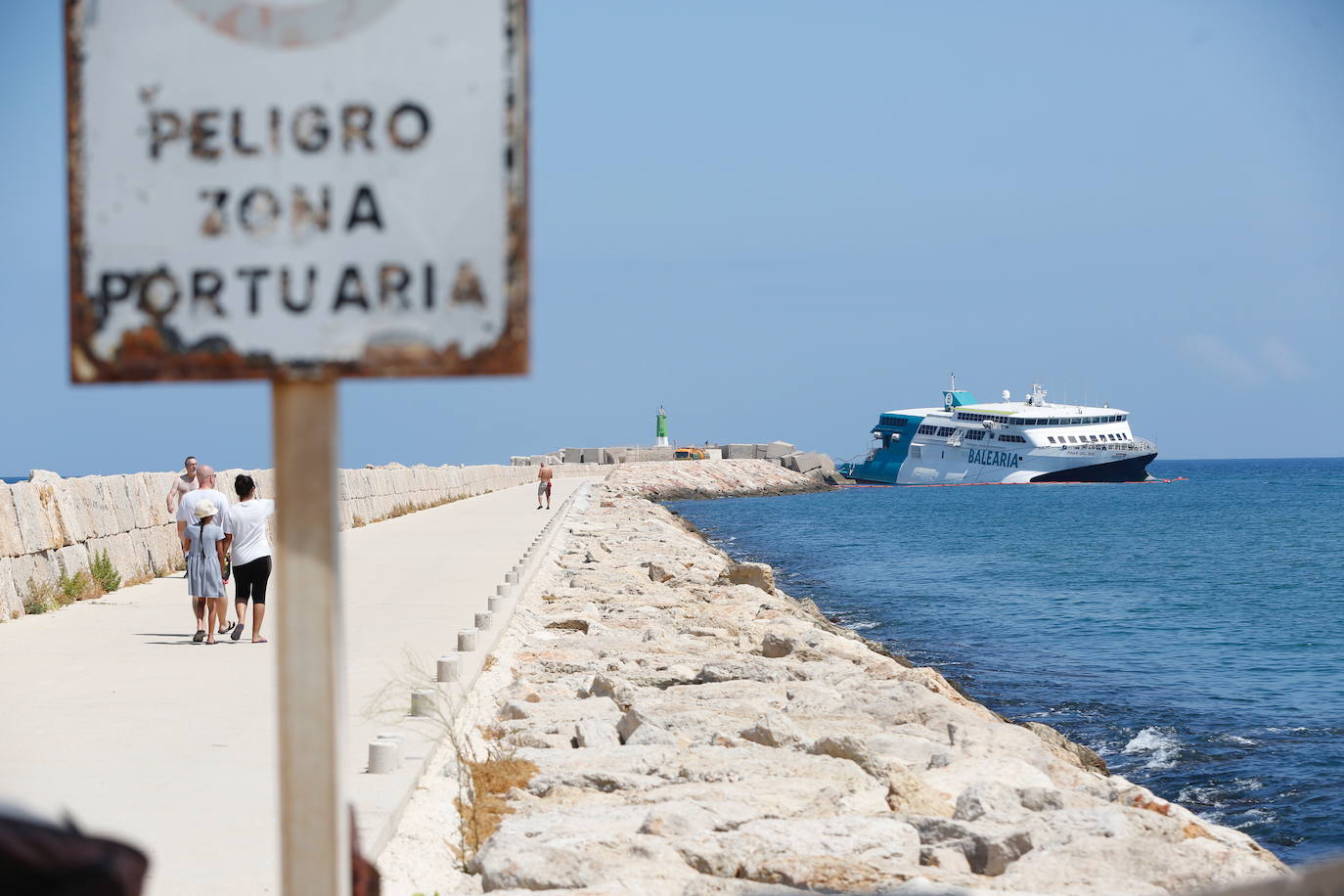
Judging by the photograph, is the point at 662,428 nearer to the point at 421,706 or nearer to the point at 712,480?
the point at 712,480

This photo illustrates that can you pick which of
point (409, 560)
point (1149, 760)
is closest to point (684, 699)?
point (1149, 760)

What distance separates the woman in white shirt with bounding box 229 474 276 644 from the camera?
9.37 meters

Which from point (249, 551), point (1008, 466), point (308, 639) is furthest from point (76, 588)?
point (1008, 466)

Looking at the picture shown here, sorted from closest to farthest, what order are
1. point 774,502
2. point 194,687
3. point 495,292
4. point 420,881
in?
1. point 495,292
2. point 420,881
3. point 194,687
4. point 774,502

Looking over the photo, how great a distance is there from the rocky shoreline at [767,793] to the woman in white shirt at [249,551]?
1.91m

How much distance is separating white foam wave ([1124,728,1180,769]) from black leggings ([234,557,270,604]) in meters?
7.21

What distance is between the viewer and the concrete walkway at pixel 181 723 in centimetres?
442

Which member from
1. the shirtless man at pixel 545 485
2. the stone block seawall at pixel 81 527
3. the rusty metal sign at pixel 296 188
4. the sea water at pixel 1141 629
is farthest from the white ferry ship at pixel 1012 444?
Answer: the rusty metal sign at pixel 296 188

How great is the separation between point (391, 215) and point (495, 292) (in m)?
0.20

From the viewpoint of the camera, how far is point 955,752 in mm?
6496

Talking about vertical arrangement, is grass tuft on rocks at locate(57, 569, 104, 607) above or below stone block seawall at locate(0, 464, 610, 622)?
below

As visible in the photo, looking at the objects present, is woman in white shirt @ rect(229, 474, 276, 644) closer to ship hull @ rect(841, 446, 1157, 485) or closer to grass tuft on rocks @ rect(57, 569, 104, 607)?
grass tuft on rocks @ rect(57, 569, 104, 607)

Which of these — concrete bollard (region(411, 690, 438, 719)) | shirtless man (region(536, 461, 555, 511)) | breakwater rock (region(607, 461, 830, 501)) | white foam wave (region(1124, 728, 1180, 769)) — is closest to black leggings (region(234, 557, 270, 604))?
concrete bollard (region(411, 690, 438, 719))

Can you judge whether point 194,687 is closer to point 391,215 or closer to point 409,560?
point 391,215
